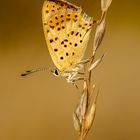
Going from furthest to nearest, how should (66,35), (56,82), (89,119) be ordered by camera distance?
(56,82) < (66,35) < (89,119)

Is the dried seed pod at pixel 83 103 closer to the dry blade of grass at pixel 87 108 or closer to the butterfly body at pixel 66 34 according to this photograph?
the dry blade of grass at pixel 87 108

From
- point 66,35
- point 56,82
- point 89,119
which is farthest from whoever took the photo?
point 56,82

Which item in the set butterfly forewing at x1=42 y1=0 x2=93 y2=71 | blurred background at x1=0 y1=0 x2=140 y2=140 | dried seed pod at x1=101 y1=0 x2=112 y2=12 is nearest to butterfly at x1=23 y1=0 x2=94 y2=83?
butterfly forewing at x1=42 y1=0 x2=93 y2=71

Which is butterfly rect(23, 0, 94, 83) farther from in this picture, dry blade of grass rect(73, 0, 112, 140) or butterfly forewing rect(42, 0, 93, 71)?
dry blade of grass rect(73, 0, 112, 140)

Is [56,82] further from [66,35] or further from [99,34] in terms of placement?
[99,34]

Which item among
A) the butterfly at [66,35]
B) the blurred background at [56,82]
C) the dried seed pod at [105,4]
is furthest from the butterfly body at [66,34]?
the blurred background at [56,82]

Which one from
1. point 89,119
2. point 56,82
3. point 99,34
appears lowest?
point 56,82

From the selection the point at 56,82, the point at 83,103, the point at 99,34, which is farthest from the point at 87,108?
the point at 56,82
